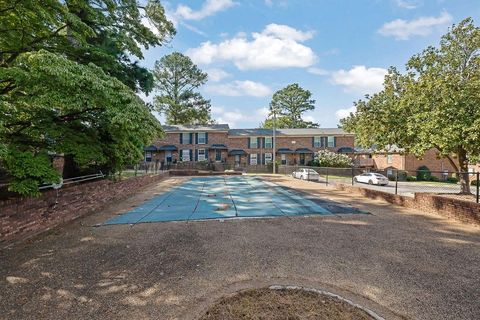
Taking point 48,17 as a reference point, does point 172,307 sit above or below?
below

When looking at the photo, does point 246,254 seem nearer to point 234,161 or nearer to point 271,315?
point 271,315

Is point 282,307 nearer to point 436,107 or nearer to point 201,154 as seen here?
point 436,107

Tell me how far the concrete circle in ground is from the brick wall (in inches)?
230

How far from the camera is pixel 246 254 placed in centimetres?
545

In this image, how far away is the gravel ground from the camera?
11.7ft

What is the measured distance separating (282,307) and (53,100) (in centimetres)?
547

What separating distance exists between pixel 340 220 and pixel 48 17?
984 centimetres

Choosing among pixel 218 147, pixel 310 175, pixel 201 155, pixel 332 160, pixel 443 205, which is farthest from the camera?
pixel 201 155

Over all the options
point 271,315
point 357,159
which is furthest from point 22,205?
point 357,159

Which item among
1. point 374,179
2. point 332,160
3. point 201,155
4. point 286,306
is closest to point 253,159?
point 201,155

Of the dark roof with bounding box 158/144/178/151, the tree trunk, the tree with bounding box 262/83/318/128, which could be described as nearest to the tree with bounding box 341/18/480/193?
the tree trunk

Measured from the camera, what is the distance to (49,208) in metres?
7.45

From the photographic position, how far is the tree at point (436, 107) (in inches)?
503

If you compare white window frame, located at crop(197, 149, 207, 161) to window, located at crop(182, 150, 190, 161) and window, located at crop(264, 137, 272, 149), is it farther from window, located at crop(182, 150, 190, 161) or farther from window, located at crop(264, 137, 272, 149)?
window, located at crop(264, 137, 272, 149)
